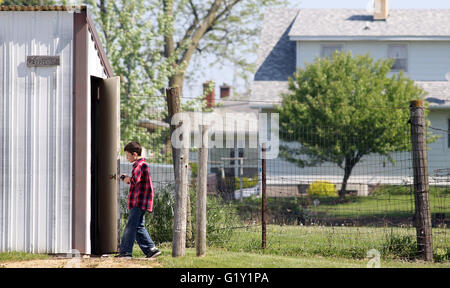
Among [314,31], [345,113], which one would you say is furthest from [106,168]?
[314,31]

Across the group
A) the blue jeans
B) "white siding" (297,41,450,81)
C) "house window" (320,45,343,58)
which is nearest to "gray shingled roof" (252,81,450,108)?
"white siding" (297,41,450,81)

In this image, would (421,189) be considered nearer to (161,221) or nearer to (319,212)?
(161,221)

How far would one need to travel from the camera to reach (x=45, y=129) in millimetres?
9609

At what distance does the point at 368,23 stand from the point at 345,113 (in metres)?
10.0

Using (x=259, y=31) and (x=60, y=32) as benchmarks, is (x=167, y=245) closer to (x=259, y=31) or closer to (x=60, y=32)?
(x=60, y=32)

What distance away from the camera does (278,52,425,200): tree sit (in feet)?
73.2

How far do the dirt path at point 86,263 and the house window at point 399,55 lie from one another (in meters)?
23.1

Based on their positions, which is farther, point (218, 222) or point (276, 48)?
point (276, 48)

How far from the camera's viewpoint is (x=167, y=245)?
11.1 m

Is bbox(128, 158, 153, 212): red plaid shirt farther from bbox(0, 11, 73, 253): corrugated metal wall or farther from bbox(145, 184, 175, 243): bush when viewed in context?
bbox(145, 184, 175, 243): bush

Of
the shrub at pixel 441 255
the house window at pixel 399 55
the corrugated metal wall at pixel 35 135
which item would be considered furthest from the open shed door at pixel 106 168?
the house window at pixel 399 55

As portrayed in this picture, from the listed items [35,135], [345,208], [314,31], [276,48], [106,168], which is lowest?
[345,208]

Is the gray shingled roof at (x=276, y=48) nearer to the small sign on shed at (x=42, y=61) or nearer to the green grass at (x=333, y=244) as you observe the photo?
the green grass at (x=333, y=244)
